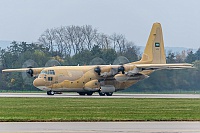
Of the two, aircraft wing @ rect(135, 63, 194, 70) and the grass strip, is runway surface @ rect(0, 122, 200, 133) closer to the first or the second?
the grass strip

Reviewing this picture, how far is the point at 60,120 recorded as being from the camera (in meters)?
28.8

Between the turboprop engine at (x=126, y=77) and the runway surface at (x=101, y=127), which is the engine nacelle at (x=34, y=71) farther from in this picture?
the runway surface at (x=101, y=127)

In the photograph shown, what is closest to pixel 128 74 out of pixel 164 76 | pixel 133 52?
pixel 164 76

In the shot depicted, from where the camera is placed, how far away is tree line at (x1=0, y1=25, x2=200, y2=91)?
78.1 metres

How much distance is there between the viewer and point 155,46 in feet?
250

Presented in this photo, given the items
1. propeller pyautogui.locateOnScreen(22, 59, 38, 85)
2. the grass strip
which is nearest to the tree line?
propeller pyautogui.locateOnScreen(22, 59, 38, 85)

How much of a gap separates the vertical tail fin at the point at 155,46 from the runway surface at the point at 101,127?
47.9 m

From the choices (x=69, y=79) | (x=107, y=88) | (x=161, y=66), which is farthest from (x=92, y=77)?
(x=161, y=66)

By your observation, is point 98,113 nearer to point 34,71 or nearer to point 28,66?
point 34,71

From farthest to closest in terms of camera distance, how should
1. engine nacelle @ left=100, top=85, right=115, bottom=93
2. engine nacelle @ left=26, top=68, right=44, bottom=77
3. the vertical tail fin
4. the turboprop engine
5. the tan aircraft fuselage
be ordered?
1. the vertical tail fin
2. engine nacelle @ left=26, top=68, right=44, bottom=77
3. engine nacelle @ left=100, top=85, right=115, bottom=93
4. the turboprop engine
5. the tan aircraft fuselage

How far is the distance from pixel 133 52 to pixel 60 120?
6621 centimetres

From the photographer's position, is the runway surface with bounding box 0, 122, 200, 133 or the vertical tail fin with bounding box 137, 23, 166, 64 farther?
the vertical tail fin with bounding box 137, 23, 166, 64

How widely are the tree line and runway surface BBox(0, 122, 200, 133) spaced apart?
46.7 metres

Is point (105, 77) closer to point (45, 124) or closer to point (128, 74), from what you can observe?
point (128, 74)
